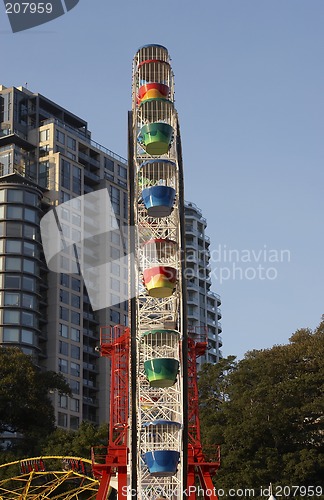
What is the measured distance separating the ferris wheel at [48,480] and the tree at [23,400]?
11.8 m

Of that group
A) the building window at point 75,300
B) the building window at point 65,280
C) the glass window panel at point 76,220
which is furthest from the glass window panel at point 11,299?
the glass window panel at point 76,220

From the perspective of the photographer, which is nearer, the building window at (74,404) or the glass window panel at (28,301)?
the glass window panel at (28,301)

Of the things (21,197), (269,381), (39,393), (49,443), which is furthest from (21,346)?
(269,381)

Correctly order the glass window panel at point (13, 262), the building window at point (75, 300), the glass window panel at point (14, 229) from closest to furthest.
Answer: the glass window panel at point (13, 262) < the glass window panel at point (14, 229) < the building window at point (75, 300)

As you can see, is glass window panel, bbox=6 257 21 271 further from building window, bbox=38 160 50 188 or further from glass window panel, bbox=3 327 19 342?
building window, bbox=38 160 50 188

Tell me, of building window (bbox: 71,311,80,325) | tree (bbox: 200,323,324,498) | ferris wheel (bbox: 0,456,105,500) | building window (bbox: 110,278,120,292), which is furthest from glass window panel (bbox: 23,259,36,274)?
tree (bbox: 200,323,324,498)

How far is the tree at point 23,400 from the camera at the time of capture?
3529 inches

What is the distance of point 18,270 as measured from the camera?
411ft

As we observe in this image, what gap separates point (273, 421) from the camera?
7375 cm

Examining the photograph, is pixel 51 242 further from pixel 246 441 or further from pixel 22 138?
pixel 246 441

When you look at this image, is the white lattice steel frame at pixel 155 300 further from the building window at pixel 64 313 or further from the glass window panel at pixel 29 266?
the building window at pixel 64 313

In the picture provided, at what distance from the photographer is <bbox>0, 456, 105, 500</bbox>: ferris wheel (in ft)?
223

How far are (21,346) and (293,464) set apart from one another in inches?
2255

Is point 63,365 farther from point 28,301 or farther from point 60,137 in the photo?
point 60,137
